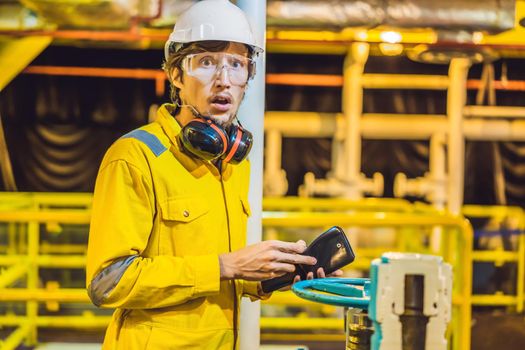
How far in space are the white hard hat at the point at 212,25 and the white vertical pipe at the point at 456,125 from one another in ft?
20.7

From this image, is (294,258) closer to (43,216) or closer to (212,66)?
(212,66)

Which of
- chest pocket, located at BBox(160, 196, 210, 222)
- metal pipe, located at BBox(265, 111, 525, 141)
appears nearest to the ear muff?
chest pocket, located at BBox(160, 196, 210, 222)

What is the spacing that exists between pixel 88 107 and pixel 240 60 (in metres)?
7.35

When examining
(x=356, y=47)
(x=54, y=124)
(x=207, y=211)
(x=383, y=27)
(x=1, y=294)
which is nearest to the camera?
(x=207, y=211)

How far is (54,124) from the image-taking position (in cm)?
899

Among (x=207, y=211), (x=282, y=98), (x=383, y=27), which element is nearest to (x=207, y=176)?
(x=207, y=211)

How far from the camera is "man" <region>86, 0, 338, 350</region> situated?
5.67 feet

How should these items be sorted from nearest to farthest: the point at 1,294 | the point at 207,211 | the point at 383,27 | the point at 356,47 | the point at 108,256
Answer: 1. the point at 108,256
2. the point at 207,211
3. the point at 1,294
4. the point at 383,27
5. the point at 356,47

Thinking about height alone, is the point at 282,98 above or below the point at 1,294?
above

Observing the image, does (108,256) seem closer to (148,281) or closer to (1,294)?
(148,281)

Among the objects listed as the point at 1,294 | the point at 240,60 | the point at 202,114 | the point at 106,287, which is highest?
the point at 240,60

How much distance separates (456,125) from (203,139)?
264 inches

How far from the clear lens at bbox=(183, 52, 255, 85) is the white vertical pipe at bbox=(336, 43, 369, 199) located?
593 cm

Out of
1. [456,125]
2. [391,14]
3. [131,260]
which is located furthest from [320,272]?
[456,125]
